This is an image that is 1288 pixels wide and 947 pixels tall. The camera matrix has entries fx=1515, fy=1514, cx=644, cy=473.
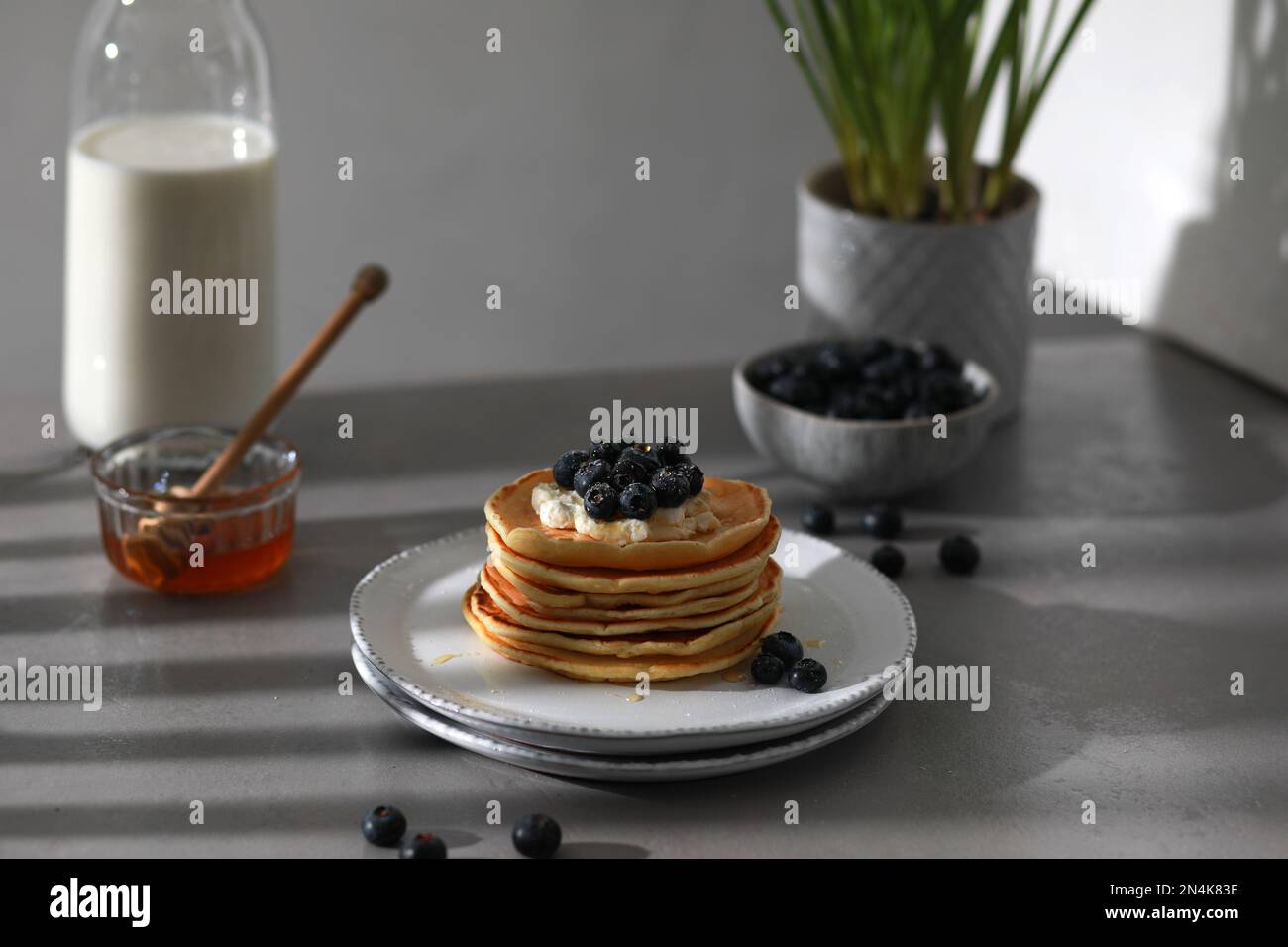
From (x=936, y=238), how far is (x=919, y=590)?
Answer: 1.48ft

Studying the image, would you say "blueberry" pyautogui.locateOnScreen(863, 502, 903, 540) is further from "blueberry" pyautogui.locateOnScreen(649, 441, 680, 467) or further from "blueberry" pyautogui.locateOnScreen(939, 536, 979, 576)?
"blueberry" pyautogui.locateOnScreen(649, 441, 680, 467)

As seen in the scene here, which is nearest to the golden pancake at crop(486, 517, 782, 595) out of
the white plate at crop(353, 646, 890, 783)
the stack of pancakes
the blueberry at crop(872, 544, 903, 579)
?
the stack of pancakes

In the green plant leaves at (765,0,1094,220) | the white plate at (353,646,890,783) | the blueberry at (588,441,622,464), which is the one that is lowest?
the white plate at (353,646,890,783)

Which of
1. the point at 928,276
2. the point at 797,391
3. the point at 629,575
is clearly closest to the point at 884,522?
the point at 797,391

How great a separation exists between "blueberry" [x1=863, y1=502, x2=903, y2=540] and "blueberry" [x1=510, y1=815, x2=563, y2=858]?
1.91ft

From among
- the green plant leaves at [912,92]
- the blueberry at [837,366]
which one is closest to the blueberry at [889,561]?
the blueberry at [837,366]

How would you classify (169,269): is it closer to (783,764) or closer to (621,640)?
(621,640)

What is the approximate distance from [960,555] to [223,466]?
Result: 2.16ft

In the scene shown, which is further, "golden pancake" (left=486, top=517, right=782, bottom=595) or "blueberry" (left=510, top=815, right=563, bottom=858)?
"golden pancake" (left=486, top=517, right=782, bottom=595)

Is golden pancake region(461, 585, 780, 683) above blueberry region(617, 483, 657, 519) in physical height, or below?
below

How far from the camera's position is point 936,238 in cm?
161

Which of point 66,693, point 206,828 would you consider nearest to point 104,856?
point 206,828

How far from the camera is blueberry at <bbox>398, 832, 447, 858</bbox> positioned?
0.92 m

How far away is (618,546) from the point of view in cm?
105
